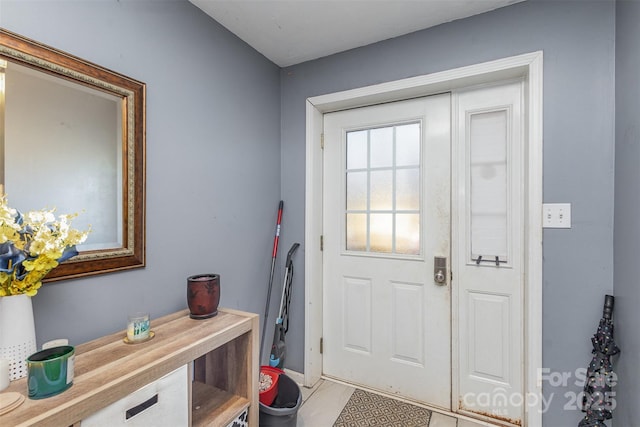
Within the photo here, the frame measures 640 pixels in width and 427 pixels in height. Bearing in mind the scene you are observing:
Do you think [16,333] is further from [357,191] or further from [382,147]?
[382,147]

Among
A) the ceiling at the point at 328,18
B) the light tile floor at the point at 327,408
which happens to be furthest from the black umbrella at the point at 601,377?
the ceiling at the point at 328,18

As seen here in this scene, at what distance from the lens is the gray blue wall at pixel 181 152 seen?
3.92ft

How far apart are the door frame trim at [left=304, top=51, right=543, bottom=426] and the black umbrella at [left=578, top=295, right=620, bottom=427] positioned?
0.66 ft

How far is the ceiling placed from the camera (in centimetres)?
167

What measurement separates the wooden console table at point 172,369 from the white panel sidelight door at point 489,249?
52.4 inches

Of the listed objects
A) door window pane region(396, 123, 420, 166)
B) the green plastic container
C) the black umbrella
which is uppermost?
door window pane region(396, 123, 420, 166)

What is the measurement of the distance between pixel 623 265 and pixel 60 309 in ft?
7.75

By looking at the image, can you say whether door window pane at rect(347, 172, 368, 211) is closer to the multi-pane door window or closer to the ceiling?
the multi-pane door window

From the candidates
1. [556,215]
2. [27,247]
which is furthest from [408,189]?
[27,247]

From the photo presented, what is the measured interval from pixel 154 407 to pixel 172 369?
4.8 inches

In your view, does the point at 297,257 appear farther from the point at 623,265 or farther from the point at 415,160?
the point at 623,265

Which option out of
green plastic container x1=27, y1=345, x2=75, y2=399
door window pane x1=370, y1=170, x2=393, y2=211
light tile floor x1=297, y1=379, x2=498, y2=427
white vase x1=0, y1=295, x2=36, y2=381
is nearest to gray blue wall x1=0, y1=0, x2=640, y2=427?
white vase x1=0, y1=295, x2=36, y2=381

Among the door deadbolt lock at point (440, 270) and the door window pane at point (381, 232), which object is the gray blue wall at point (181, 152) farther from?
the door deadbolt lock at point (440, 270)

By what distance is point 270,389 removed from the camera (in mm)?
1690
